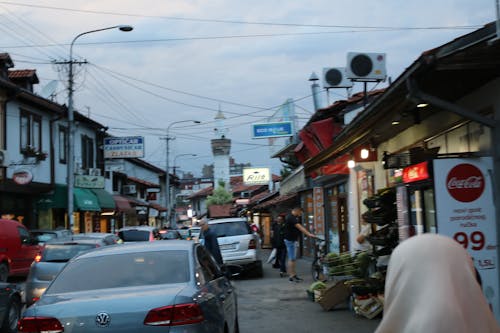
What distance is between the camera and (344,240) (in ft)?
66.7

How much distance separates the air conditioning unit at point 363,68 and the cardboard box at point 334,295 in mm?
6712

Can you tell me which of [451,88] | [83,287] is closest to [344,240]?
[451,88]

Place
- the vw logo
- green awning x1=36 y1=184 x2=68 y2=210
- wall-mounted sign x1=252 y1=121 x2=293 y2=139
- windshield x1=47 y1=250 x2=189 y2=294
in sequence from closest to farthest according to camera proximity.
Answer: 1. the vw logo
2. windshield x1=47 y1=250 x2=189 y2=294
3. wall-mounted sign x1=252 y1=121 x2=293 y2=139
4. green awning x1=36 y1=184 x2=68 y2=210

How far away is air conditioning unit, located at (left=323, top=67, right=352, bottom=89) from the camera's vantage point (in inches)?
856

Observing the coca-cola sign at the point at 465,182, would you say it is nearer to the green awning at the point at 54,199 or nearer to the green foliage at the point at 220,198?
the green awning at the point at 54,199

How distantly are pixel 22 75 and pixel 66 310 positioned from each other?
27.5 m

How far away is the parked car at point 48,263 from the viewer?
12.8m

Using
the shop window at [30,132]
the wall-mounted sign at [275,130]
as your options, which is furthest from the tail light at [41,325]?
the wall-mounted sign at [275,130]

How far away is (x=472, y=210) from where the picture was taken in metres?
8.41

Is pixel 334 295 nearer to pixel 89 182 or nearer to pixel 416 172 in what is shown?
pixel 416 172

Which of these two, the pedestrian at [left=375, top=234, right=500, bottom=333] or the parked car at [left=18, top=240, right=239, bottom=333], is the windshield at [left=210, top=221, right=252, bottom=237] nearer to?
the parked car at [left=18, top=240, right=239, bottom=333]

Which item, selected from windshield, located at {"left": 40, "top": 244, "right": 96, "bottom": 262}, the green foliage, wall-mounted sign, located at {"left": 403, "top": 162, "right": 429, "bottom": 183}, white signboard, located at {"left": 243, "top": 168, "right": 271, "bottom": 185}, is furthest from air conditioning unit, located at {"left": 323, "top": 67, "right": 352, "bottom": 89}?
the green foliage

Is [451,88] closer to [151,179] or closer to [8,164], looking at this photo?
[8,164]

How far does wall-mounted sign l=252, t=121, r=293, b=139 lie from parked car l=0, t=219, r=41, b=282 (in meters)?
13.6
